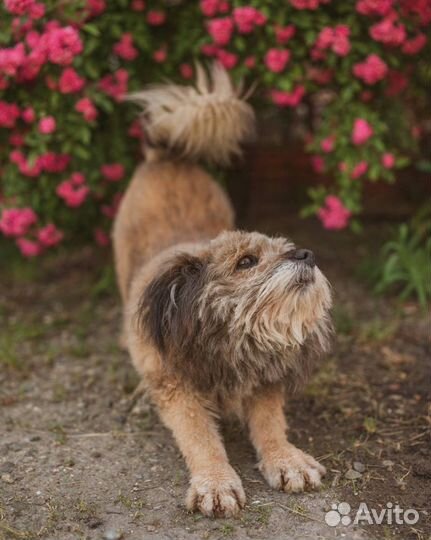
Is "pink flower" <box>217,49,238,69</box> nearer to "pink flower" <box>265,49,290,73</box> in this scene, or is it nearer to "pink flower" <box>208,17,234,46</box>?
"pink flower" <box>208,17,234,46</box>

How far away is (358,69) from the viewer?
15.0 ft

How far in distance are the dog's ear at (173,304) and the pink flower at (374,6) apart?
200 centimetres

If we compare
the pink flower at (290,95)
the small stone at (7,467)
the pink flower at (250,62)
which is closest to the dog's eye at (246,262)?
the small stone at (7,467)

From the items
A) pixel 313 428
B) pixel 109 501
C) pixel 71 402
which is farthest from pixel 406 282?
pixel 109 501

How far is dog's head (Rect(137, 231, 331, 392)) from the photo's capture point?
10.1ft

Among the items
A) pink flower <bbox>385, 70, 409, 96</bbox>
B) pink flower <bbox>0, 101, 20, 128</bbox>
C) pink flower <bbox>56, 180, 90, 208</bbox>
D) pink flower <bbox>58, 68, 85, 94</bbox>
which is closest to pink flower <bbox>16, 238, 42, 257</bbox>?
pink flower <bbox>56, 180, 90, 208</bbox>

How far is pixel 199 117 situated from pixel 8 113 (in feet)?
3.70

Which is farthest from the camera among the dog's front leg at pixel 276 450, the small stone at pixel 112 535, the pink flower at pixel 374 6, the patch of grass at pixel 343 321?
the patch of grass at pixel 343 321

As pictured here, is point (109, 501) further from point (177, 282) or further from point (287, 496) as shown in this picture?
point (177, 282)

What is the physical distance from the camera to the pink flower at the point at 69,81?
14.2 ft

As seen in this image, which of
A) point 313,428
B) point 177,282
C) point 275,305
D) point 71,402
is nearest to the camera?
point 275,305

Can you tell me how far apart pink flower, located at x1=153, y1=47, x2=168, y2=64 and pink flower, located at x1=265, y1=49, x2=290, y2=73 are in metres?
0.75

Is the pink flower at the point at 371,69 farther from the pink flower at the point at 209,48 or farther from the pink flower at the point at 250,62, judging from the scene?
the pink flower at the point at 209,48

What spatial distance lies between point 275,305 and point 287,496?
80 cm
